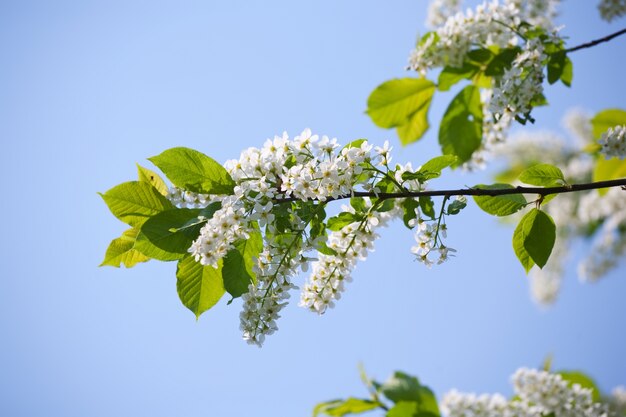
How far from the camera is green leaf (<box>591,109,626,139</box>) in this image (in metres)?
3.54

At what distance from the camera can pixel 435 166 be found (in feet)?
6.95

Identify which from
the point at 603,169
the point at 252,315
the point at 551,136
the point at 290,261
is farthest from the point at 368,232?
the point at 551,136

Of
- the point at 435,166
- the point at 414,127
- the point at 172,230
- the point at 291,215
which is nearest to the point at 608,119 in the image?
the point at 414,127

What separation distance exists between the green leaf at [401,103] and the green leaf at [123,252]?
1898mm

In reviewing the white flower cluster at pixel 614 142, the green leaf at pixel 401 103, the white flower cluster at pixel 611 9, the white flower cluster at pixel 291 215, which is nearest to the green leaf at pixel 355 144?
the white flower cluster at pixel 291 215

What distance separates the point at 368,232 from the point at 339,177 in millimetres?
343

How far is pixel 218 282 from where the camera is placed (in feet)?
7.39

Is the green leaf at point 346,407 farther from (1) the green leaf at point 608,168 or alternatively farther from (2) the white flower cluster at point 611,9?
(2) the white flower cluster at point 611,9

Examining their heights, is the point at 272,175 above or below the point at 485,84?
below

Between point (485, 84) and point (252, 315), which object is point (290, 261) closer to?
point (252, 315)

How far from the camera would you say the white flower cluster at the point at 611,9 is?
5.10 metres

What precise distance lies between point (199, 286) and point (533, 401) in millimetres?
2411

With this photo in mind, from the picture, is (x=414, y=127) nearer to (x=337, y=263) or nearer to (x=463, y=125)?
(x=463, y=125)

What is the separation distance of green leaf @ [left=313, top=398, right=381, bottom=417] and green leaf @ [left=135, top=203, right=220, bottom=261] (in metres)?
0.90
